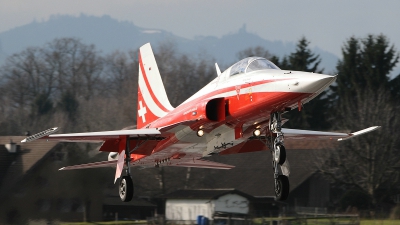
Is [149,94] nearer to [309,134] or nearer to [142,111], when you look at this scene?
[142,111]

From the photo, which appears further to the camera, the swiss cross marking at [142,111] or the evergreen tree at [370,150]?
the evergreen tree at [370,150]

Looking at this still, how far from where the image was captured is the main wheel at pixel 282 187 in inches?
672

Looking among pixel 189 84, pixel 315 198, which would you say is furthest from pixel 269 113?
pixel 189 84

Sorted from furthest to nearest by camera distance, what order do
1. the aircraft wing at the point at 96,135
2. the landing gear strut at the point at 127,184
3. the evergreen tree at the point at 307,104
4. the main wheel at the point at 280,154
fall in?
1. the evergreen tree at the point at 307,104
2. the landing gear strut at the point at 127,184
3. the aircraft wing at the point at 96,135
4. the main wheel at the point at 280,154

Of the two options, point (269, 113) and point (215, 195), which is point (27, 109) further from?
point (269, 113)

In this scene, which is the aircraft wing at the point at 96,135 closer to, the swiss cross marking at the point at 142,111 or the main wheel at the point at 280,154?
the swiss cross marking at the point at 142,111

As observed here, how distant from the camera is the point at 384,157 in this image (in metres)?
42.8

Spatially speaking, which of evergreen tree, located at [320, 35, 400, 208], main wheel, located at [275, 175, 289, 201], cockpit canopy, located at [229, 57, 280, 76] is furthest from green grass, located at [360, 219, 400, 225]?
cockpit canopy, located at [229, 57, 280, 76]

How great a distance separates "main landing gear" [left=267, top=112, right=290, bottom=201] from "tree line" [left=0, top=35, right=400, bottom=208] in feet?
86.2

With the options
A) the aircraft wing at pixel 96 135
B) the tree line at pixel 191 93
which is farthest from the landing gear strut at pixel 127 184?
the tree line at pixel 191 93

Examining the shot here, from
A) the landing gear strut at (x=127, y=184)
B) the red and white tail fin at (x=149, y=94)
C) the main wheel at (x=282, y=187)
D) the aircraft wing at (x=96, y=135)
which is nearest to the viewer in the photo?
the main wheel at (x=282, y=187)

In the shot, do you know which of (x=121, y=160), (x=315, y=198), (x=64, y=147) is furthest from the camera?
(x=315, y=198)

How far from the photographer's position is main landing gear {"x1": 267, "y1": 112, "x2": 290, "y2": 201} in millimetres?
16625

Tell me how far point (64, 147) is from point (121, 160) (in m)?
9.50
